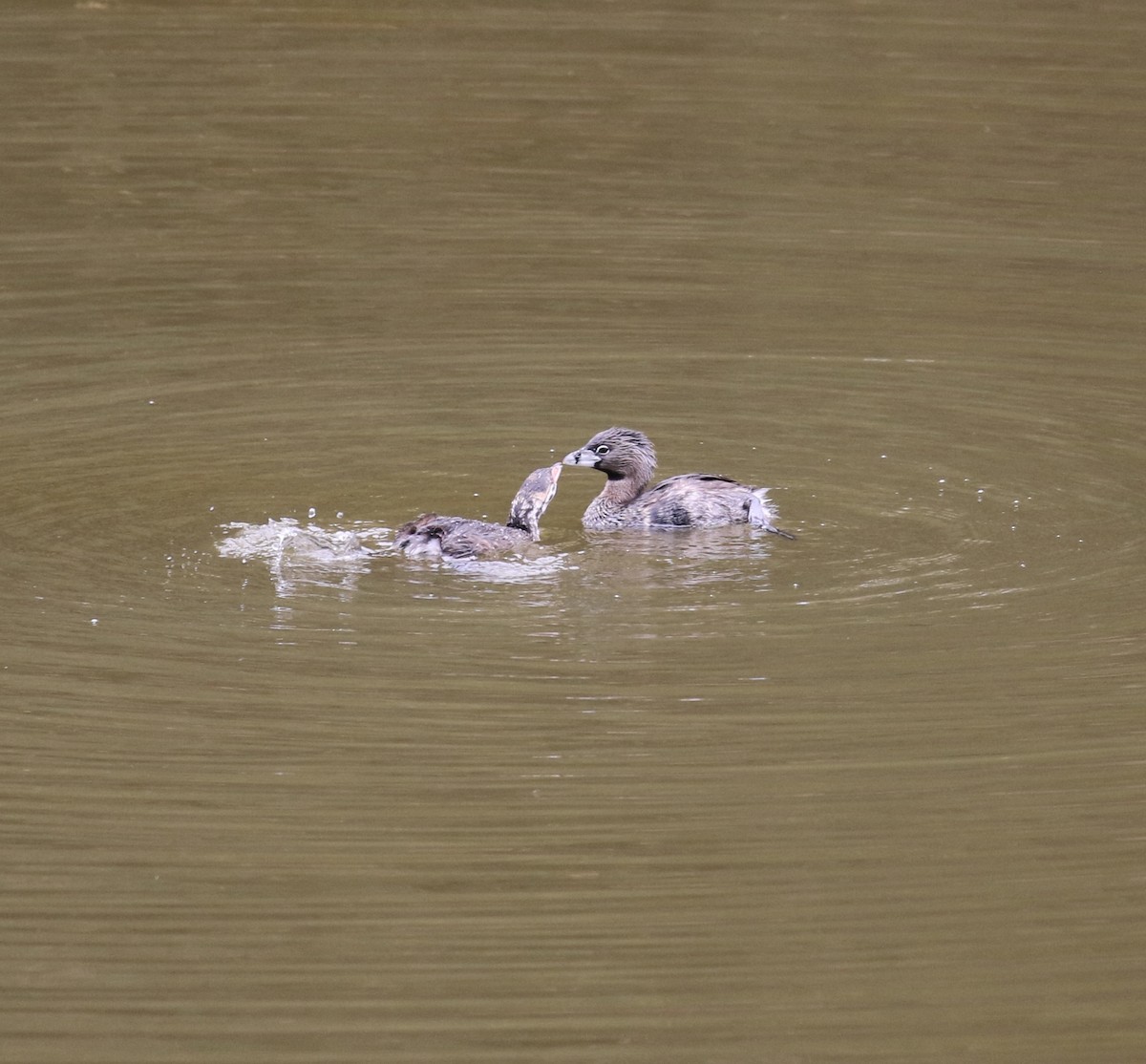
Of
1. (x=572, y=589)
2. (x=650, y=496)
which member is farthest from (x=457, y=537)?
(x=650, y=496)

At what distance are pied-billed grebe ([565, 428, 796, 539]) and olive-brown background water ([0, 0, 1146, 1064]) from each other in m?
0.15

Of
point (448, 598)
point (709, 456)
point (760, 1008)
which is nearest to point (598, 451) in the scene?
point (709, 456)

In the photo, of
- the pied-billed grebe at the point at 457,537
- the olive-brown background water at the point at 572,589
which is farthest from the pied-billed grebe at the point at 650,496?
the pied-billed grebe at the point at 457,537

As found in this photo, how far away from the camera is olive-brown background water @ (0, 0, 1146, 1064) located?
513cm

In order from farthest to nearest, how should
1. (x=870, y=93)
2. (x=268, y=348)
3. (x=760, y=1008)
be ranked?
(x=870, y=93) < (x=268, y=348) < (x=760, y=1008)

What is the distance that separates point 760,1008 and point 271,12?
51.4 ft

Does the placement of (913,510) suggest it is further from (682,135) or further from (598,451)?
(682,135)

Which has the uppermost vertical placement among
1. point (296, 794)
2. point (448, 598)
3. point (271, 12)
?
point (271, 12)

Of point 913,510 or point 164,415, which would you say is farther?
point 164,415

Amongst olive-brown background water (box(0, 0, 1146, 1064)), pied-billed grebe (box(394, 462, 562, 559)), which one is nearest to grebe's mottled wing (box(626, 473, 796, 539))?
olive-brown background water (box(0, 0, 1146, 1064))

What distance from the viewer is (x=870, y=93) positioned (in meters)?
17.0

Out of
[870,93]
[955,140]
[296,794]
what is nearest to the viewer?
[296,794]

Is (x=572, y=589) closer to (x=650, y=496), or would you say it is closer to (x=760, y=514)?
(x=760, y=514)

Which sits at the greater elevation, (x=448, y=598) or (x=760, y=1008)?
(x=448, y=598)
